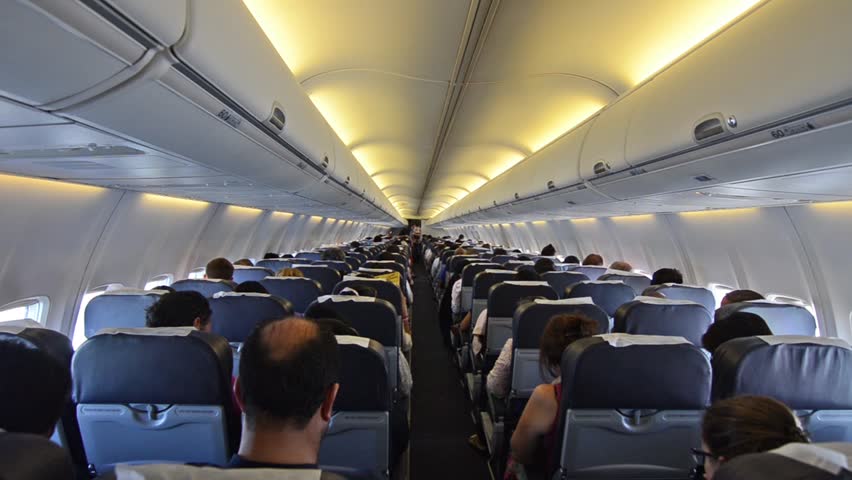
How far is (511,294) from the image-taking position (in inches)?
203

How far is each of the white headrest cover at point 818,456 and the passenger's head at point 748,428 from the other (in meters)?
0.58

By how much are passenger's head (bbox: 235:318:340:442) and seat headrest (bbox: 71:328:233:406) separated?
770 mm

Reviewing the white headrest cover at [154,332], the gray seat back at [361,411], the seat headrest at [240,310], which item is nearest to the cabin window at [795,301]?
the gray seat back at [361,411]

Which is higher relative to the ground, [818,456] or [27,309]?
[818,456]

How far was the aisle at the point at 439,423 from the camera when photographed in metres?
4.41

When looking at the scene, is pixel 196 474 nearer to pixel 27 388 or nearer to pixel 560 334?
pixel 27 388

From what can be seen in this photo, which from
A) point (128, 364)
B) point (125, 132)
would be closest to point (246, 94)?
point (125, 132)

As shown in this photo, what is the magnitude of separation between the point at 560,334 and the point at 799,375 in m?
1.22

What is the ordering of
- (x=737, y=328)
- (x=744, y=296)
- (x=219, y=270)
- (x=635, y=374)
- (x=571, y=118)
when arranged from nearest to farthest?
(x=635, y=374) < (x=737, y=328) < (x=744, y=296) < (x=219, y=270) < (x=571, y=118)

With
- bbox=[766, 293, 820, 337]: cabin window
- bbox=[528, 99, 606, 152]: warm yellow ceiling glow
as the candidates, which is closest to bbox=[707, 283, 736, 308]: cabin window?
bbox=[766, 293, 820, 337]: cabin window

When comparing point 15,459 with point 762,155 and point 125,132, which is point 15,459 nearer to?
point 125,132

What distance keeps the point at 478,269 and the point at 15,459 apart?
7.15 m

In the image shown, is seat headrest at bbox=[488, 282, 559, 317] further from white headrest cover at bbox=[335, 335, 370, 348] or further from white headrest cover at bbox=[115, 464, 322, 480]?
white headrest cover at bbox=[115, 464, 322, 480]

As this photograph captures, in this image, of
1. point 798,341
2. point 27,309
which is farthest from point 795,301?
point 27,309
